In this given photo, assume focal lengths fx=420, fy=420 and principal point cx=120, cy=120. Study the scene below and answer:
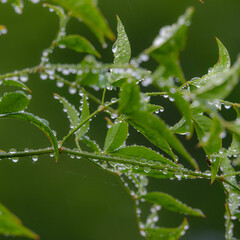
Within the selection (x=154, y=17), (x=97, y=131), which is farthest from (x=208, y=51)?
(x=97, y=131)

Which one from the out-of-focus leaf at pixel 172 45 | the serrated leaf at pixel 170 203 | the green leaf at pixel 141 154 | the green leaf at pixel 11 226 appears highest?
the out-of-focus leaf at pixel 172 45

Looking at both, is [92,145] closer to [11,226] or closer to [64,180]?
[11,226]

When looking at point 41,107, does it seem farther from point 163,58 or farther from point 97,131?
point 163,58

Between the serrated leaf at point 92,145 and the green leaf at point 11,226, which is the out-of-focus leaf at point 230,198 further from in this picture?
the green leaf at point 11,226

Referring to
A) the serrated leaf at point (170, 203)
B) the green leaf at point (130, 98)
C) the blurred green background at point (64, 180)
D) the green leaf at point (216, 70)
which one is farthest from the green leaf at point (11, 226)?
the blurred green background at point (64, 180)

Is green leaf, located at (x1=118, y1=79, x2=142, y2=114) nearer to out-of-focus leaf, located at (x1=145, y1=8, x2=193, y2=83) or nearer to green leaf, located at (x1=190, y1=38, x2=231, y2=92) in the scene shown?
out-of-focus leaf, located at (x1=145, y1=8, x2=193, y2=83)

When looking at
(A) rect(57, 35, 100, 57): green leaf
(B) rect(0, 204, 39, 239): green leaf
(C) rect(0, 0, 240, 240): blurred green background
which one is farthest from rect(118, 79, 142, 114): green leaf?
(C) rect(0, 0, 240, 240): blurred green background
